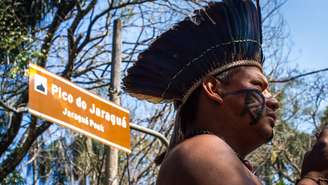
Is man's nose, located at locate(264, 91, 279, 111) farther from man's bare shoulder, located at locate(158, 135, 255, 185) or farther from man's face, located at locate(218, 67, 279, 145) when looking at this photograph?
man's bare shoulder, located at locate(158, 135, 255, 185)

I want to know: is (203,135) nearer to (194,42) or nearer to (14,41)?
(194,42)

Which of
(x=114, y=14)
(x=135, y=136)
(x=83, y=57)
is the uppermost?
(x=114, y=14)

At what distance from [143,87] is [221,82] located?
0.35 m

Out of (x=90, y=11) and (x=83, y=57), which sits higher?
(x=90, y=11)

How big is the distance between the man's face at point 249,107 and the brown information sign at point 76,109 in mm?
2680

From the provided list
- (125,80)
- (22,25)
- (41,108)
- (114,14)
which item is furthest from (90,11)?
(125,80)

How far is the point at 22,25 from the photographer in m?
10.4

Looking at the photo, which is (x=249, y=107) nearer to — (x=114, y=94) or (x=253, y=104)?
(x=253, y=104)

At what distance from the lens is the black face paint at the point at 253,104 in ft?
6.53

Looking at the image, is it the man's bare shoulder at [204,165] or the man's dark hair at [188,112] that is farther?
the man's dark hair at [188,112]

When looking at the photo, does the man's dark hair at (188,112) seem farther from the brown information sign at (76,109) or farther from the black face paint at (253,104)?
the brown information sign at (76,109)

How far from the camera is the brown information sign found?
4.67m

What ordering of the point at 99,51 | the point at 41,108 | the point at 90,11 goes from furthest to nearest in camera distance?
the point at 99,51, the point at 90,11, the point at 41,108

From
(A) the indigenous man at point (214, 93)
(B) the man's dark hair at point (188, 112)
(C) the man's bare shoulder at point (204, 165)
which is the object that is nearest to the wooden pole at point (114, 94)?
(A) the indigenous man at point (214, 93)
